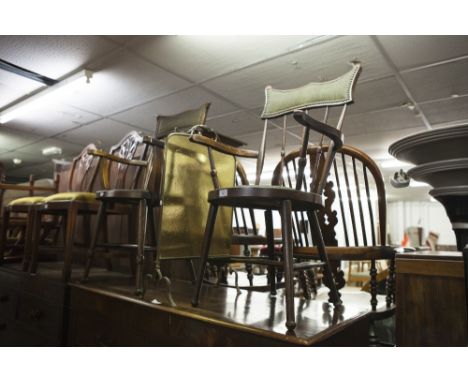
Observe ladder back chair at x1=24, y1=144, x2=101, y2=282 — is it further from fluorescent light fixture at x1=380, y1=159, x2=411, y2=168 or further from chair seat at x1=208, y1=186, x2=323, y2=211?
fluorescent light fixture at x1=380, y1=159, x2=411, y2=168

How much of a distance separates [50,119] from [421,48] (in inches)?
227

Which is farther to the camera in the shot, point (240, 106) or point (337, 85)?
point (240, 106)

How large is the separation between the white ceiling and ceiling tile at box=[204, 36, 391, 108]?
11 mm

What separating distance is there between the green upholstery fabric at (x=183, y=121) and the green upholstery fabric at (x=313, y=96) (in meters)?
0.41

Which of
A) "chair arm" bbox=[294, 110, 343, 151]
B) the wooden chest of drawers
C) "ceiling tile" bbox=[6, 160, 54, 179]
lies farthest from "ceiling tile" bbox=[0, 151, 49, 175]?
"chair arm" bbox=[294, 110, 343, 151]

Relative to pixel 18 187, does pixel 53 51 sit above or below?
above

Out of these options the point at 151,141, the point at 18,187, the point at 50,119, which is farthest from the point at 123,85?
the point at 151,141

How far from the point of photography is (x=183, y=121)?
2.31 meters

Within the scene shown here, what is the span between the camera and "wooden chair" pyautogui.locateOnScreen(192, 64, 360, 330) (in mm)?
1310

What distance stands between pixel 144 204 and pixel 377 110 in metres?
4.24

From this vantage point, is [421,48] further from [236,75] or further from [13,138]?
[13,138]
